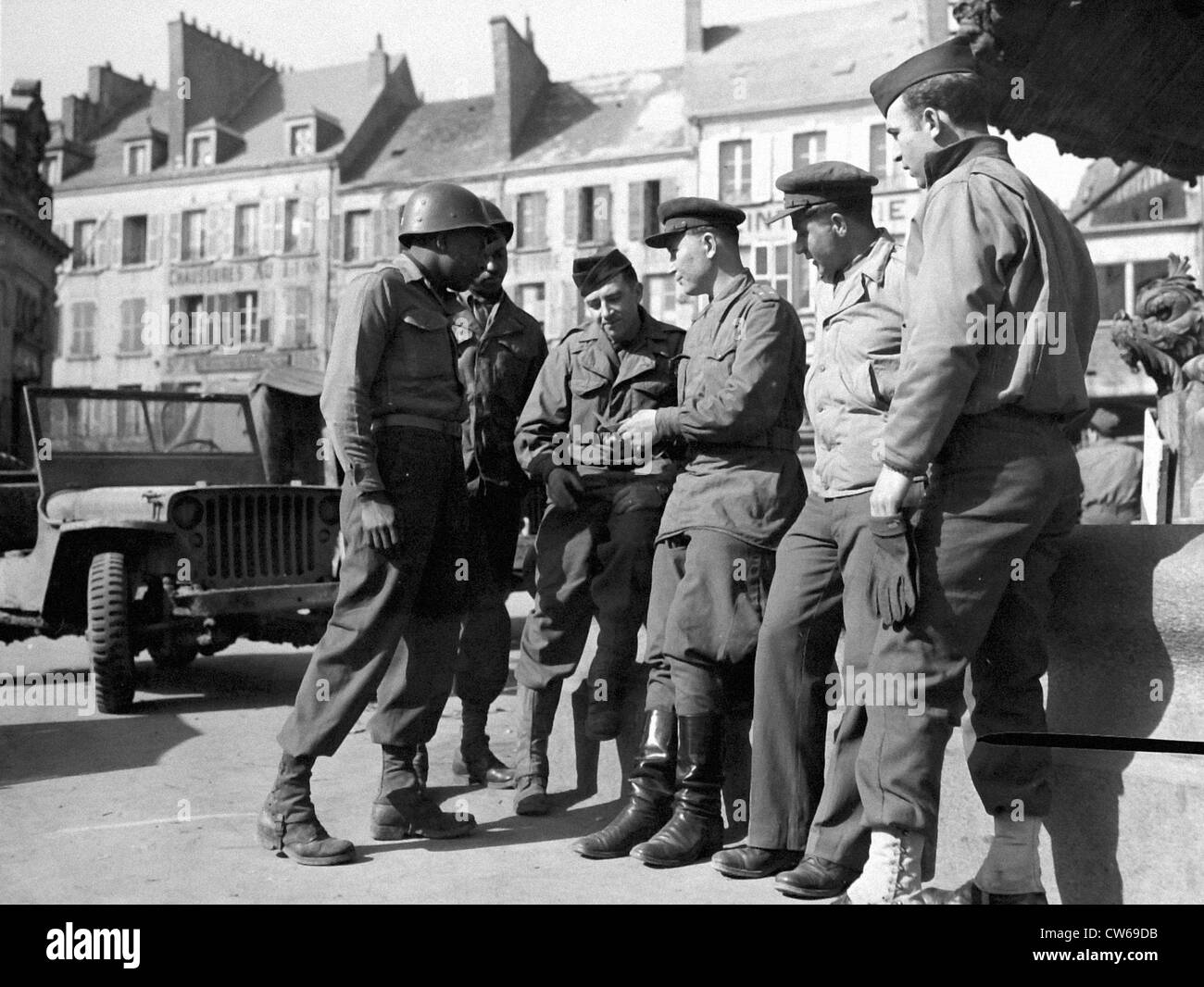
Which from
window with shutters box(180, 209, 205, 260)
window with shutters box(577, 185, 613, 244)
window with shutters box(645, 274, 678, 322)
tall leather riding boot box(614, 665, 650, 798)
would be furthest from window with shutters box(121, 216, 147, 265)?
tall leather riding boot box(614, 665, 650, 798)

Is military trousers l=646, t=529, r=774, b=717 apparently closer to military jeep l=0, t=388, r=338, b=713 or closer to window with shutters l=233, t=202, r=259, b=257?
military jeep l=0, t=388, r=338, b=713

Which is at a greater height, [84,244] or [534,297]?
[84,244]

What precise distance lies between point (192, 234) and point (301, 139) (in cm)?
438

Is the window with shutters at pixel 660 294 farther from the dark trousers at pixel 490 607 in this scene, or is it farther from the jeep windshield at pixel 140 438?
the dark trousers at pixel 490 607

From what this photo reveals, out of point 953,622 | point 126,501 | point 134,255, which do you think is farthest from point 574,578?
point 134,255

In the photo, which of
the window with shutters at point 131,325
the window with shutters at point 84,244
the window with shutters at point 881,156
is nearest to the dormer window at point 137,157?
the window with shutters at point 84,244

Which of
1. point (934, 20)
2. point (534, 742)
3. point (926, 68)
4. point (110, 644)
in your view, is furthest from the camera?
point (110, 644)

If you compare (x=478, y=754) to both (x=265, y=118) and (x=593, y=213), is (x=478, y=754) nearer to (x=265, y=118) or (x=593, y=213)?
(x=593, y=213)

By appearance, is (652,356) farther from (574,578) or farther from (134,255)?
(134,255)

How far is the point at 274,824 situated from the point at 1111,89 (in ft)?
17.1

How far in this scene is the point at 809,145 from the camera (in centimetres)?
3070

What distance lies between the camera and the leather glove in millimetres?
2916

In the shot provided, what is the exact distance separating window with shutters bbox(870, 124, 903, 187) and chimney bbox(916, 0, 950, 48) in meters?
23.9

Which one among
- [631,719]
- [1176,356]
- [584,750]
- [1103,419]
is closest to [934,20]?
[1176,356]
